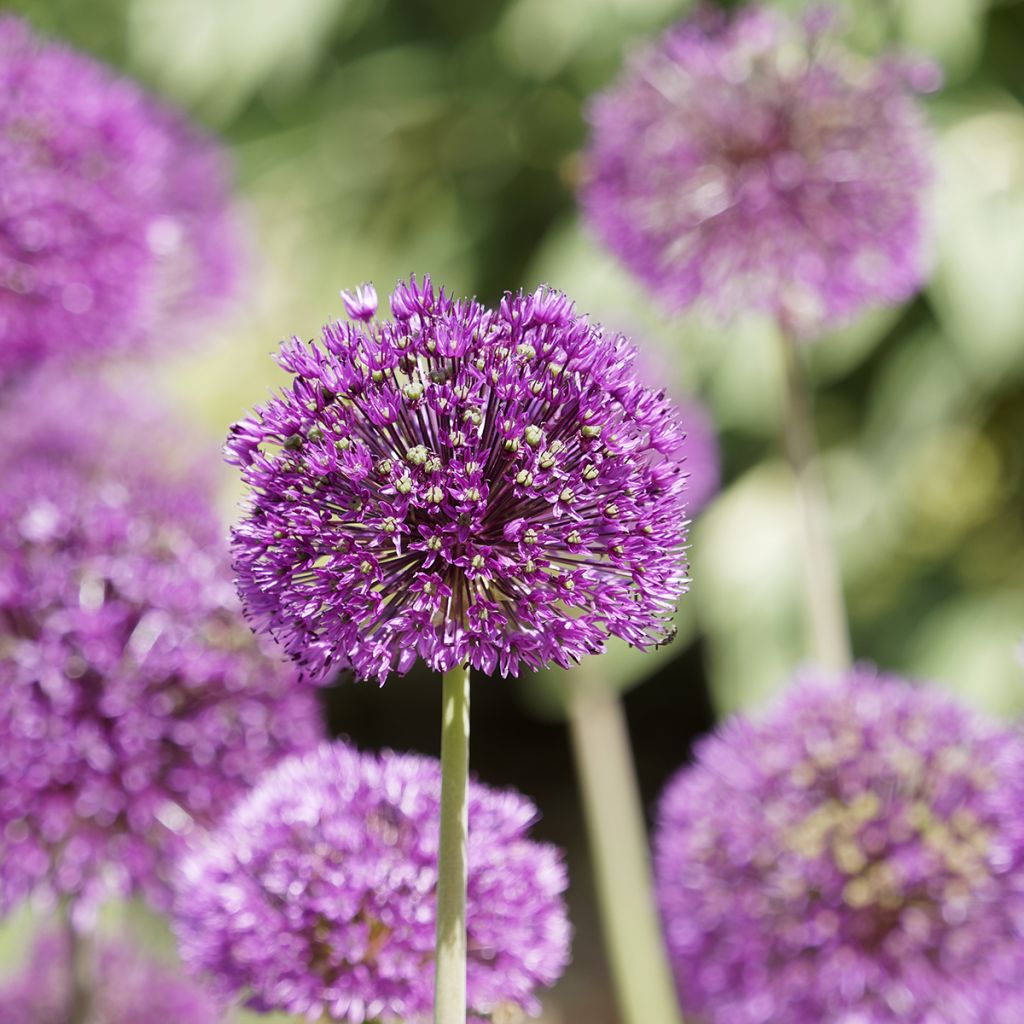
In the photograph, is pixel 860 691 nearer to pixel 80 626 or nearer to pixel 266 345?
pixel 80 626

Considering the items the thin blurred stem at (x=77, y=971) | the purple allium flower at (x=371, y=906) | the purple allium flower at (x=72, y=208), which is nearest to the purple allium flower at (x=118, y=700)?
the thin blurred stem at (x=77, y=971)

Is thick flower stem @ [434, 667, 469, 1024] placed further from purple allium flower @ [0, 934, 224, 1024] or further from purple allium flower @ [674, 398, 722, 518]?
purple allium flower @ [674, 398, 722, 518]

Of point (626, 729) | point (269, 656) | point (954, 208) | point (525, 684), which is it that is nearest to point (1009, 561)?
point (954, 208)

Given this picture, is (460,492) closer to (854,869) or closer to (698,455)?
(854,869)

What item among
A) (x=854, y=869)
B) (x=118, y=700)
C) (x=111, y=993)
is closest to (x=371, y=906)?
(x=118, y=700)

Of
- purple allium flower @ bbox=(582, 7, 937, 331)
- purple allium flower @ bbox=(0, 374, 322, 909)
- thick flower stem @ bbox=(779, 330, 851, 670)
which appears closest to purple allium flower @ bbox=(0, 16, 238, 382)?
purple allium flower @ bbox=(0, 374, 322, 909)

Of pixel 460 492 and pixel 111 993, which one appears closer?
pixel 460 492
